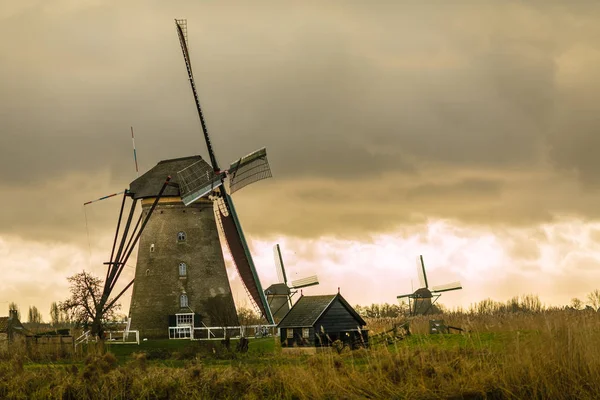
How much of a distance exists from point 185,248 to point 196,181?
335 centimetres

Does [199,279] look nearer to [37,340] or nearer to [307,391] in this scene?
[37,340]

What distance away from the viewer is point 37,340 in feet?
127

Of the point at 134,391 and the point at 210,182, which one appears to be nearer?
the point at 134,391

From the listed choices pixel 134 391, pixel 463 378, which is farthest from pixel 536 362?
pixel 134 391

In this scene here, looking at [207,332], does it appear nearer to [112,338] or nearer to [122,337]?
[122,337]

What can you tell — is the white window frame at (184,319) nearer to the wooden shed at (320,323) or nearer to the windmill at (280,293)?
the wooden shed at (320,323)

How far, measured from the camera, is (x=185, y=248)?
40688mm

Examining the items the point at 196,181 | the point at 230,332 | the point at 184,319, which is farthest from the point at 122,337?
the point at 196,181

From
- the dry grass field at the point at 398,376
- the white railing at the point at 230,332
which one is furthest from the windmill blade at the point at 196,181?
the dry grass field at the point at 398,376

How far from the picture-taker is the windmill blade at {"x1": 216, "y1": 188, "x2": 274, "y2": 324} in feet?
135

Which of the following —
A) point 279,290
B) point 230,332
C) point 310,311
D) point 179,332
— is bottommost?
point 230,332

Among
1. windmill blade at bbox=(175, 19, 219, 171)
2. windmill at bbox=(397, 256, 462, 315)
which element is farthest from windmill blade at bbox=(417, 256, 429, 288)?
windmill blade at bbox=(175, 19, 219, 171)

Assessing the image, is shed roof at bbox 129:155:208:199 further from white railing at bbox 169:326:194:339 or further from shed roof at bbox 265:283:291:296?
shed roof at bbox 265:283:291:296

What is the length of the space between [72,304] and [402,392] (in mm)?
27121
